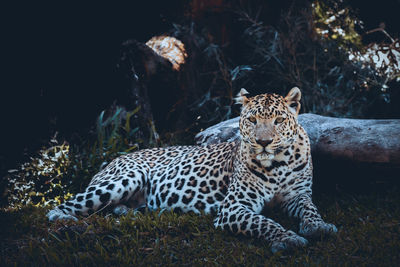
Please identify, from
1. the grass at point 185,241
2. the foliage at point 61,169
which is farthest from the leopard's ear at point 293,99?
the foliage at point 61,169

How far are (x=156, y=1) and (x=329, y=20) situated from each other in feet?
15.2

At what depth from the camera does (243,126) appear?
504 cm

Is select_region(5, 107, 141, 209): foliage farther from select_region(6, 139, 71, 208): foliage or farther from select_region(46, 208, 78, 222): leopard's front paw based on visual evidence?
select_region(46, 208, 78, 222): leopard's front paw

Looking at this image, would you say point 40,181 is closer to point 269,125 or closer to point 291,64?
point 269,125

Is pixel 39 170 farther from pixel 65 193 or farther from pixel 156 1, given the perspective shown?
pixel 156 1

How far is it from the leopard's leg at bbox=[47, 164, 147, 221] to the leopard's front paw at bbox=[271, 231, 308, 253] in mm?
2508

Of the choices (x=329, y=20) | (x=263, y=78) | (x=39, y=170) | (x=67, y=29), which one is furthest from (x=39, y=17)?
(x=329, y=20)

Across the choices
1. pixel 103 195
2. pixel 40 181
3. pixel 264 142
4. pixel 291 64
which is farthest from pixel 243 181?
pixel 291 64

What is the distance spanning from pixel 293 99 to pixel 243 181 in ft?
3.92

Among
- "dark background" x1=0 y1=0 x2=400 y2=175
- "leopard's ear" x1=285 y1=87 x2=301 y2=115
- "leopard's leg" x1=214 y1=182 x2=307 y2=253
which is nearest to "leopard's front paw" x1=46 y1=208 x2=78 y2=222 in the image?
"leopard's leg" x1=214 y1=182 x2=307 y2=253

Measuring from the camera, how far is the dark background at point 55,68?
24.2ft

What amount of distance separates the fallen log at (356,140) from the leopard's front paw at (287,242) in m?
2.06

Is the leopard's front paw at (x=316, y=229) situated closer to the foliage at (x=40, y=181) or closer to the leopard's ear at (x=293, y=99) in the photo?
the leopard's ear at (x=293, y=99)

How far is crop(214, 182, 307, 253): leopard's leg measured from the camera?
4.04 metres
